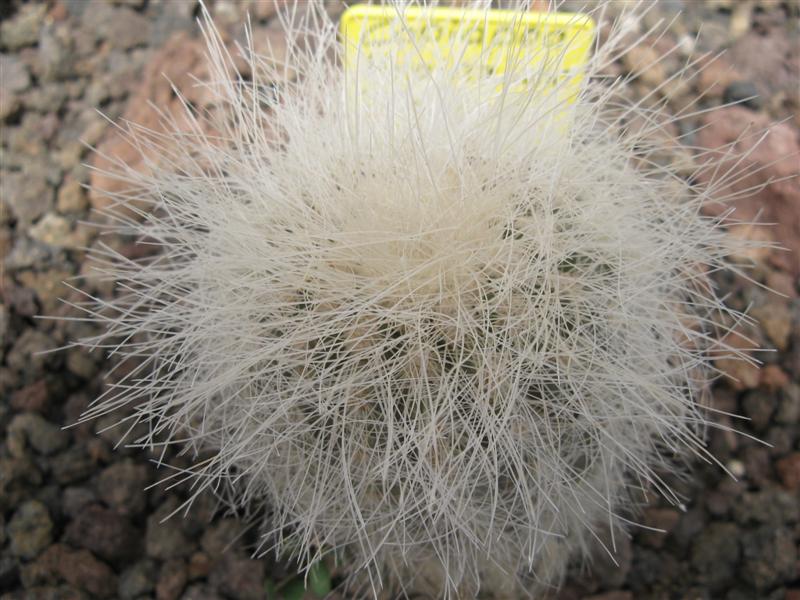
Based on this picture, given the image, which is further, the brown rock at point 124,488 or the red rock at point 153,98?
the red rock at point 153,98

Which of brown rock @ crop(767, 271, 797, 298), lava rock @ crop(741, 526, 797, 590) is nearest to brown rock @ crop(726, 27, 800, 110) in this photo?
brown rock @ crop(767, 271, 797, 298)

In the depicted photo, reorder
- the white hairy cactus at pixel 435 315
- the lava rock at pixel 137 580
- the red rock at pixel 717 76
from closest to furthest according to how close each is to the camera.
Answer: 1. the white hairy cactus at pixel 435 315
2. the lava rock at pixel 137 580
3. the red rock at pixel 717 76

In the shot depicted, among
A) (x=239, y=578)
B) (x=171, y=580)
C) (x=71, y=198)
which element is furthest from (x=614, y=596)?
(x=71, y=198)

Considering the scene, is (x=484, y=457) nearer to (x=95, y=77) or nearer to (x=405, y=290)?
(x=405, y=290)

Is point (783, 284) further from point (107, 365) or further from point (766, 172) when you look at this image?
point (107, 365)

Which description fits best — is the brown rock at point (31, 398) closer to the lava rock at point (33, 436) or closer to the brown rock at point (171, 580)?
the lava rock at point (33, 436)

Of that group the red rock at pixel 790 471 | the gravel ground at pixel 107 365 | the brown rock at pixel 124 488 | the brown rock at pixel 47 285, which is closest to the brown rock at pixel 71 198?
the gravel ground at pixel 107 365

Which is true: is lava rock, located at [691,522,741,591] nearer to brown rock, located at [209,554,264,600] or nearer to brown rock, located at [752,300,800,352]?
brown rock, located at [752,300,800,352]
